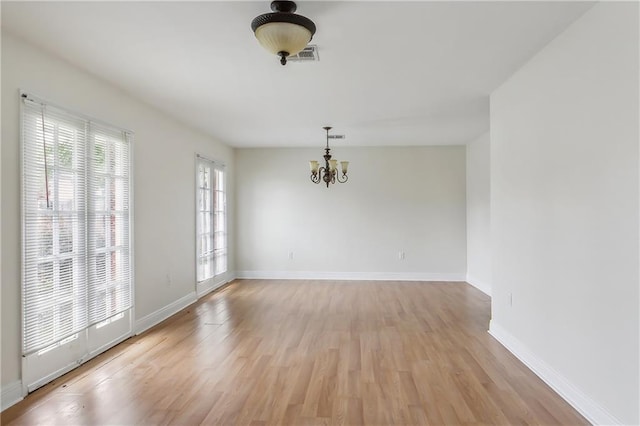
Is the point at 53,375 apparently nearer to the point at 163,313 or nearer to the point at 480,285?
the point at 163,313

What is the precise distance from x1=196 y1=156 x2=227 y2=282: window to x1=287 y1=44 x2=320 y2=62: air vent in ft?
9.93

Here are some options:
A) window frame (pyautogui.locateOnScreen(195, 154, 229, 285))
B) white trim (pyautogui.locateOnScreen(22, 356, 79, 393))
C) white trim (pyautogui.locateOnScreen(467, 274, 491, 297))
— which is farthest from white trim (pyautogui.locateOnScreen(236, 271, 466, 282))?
white trim (pyautogui.locateOnScreen(22, 356, 79, 393))

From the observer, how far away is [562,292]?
2.44 metres

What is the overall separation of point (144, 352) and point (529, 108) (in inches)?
157

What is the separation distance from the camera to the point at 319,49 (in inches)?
103

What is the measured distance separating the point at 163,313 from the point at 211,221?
1.93 metres

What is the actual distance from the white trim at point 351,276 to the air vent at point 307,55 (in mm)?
4625

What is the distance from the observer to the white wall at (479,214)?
218 inches

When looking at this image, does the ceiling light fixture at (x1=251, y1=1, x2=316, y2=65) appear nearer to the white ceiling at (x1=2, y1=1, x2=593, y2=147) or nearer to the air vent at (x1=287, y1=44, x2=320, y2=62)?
the white ceiling at (x1=2, y1=1, x2=593, y2=147)

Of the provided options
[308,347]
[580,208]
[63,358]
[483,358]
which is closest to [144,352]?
[63,358]

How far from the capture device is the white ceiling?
2.13 metres

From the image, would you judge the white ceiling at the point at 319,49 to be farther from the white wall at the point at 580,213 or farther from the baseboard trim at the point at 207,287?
the baseboard trim at the point at 207,287

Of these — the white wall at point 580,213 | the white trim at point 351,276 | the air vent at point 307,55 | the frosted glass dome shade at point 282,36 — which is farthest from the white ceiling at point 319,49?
the white trim at point 351,276

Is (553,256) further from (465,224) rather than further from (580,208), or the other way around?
(465,224)
